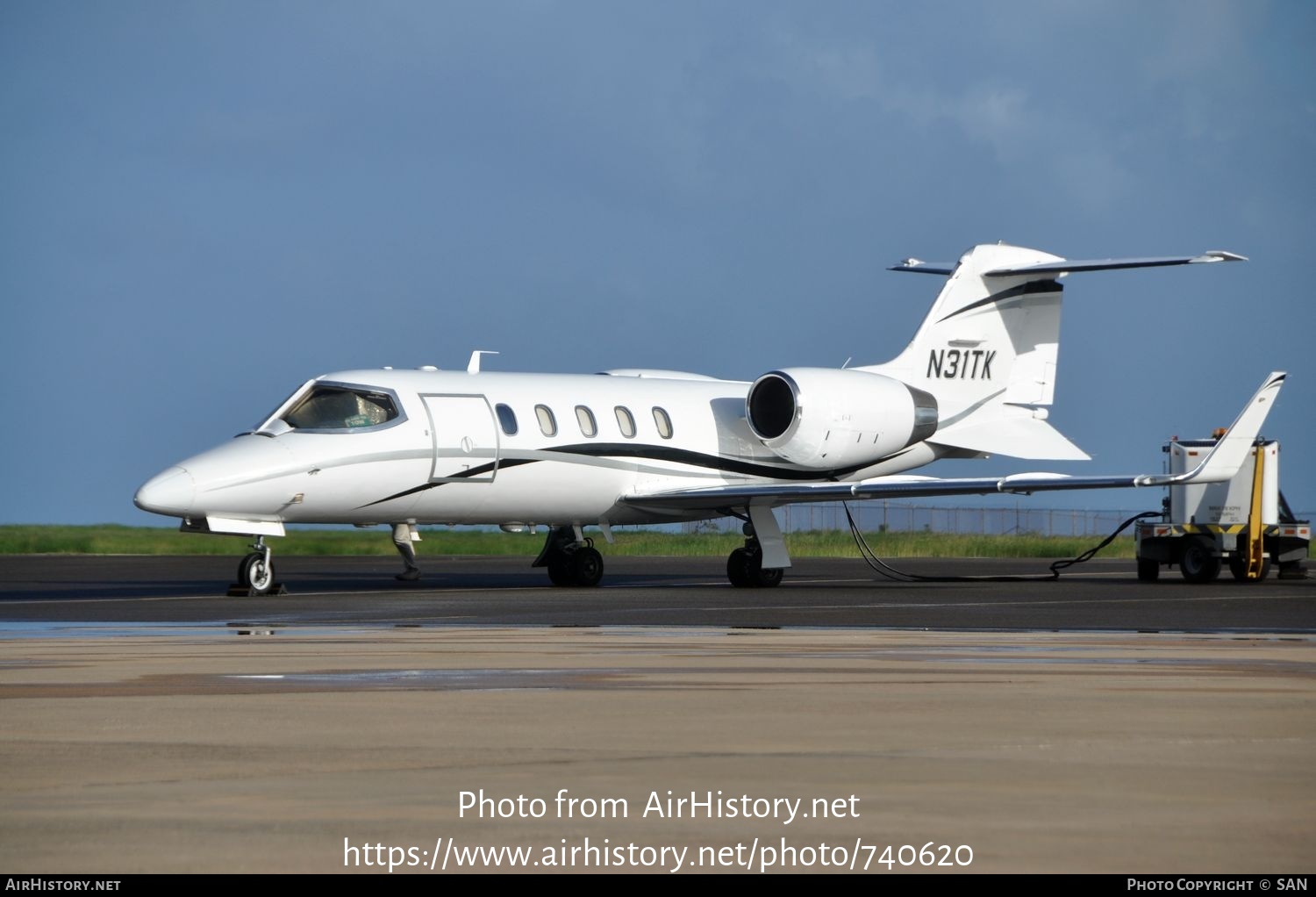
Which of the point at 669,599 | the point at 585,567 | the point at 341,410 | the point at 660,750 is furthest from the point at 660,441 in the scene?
the point at 660,750

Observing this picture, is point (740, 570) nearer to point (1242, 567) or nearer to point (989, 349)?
point (989, 349)

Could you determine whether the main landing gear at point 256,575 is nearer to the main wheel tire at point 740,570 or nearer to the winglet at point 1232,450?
the main wheel tire at point 740,570

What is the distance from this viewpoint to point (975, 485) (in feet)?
82.0

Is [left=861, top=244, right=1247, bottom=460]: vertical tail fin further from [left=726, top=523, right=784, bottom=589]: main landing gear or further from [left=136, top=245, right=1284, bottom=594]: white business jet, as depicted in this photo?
[left=726, top=523, right=784, bottom=589]: main landing gear

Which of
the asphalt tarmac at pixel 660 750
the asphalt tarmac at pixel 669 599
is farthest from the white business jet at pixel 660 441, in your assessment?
the asphalt tarmac at pixel 660 750

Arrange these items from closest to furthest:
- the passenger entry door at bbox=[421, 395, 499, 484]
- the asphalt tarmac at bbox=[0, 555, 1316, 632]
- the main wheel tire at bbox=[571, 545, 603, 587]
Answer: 1. the asphalt tarmac at bbox=[0, 555, 1316, 632]
2. the passenger entry door at bbox=[421, 395, 499, 484]
3. the main wheel tire at bbox=[571, 545, 603, 587]

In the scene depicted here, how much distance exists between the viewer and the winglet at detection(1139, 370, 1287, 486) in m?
24.5

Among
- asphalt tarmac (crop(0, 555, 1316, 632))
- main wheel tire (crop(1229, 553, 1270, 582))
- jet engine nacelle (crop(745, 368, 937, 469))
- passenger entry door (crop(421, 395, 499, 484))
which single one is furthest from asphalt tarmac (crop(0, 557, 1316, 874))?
main wheel tire (crop(1229, 553, 1270, 582))

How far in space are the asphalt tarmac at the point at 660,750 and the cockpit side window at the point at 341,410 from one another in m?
8.05

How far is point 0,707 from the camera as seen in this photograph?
330 inches

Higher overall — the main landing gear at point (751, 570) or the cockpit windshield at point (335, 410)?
the cockpit windshield at point (335, 410)

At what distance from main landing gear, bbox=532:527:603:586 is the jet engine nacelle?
10.3ft

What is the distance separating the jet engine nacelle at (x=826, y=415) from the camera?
2723 cm
